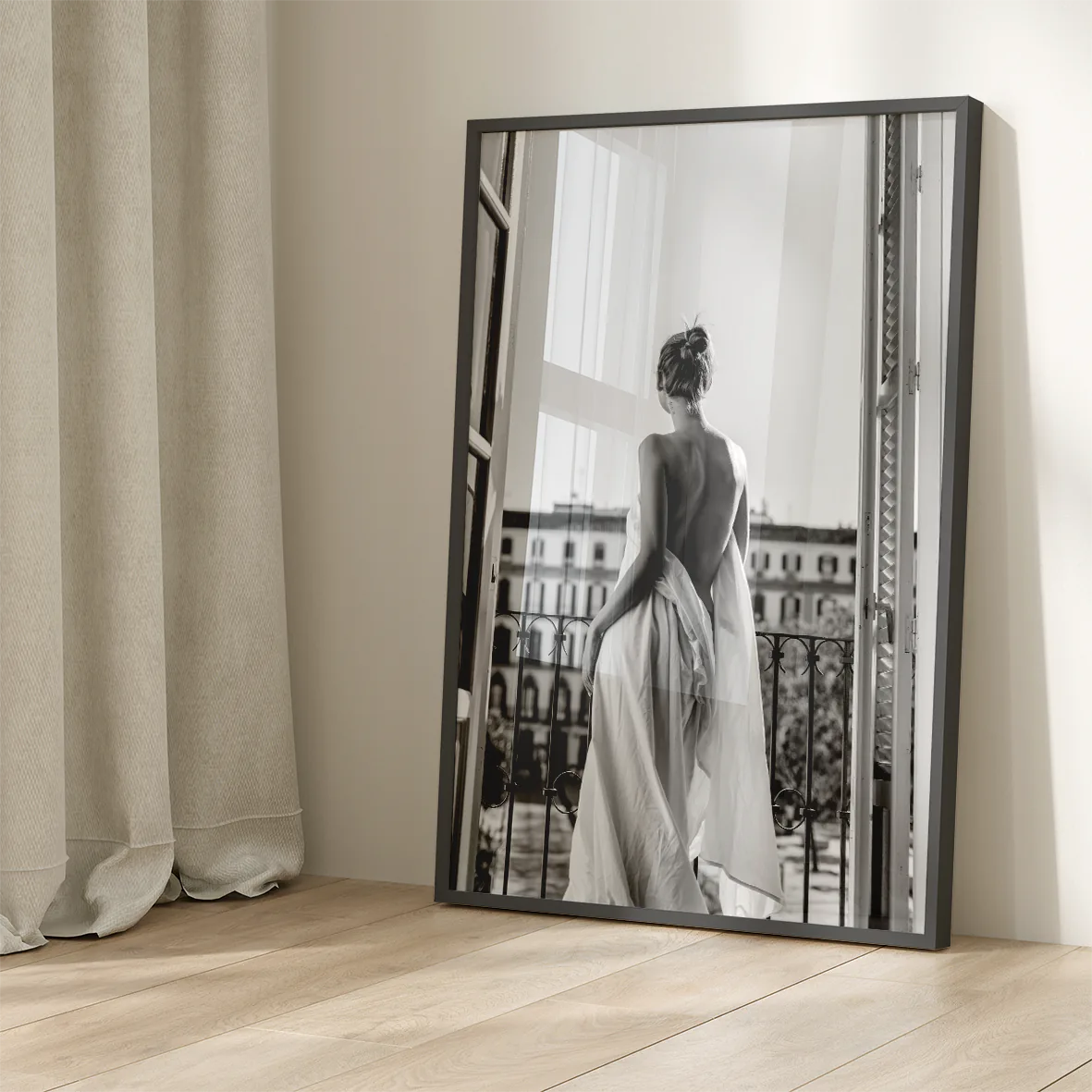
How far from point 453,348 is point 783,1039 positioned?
1.35 m

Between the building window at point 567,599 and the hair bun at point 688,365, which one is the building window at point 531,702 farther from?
the hair bun at point 688,365

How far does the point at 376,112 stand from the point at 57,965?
154 centimetres

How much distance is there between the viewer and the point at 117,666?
2383mm

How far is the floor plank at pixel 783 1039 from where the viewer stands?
1621 millimetres

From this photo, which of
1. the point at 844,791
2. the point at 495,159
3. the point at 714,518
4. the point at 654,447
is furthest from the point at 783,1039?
the point at 495,159

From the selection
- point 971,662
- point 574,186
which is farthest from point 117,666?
point 971,662

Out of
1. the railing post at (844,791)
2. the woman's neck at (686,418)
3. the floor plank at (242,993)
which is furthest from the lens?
the woman's neck at (686,418)

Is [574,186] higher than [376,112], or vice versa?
[376,112]

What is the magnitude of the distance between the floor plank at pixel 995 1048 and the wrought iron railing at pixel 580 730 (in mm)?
384

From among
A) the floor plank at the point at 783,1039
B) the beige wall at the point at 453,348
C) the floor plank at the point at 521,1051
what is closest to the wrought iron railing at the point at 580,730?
the beige wall at the point at 453,348

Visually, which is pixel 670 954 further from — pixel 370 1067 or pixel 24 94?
pixel 24 94

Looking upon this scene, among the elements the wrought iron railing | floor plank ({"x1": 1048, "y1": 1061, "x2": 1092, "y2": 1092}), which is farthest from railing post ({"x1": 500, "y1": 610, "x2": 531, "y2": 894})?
floor plank ({"x1": 1048, "y1": 1061, "x2": 1092, "y2": 1092})

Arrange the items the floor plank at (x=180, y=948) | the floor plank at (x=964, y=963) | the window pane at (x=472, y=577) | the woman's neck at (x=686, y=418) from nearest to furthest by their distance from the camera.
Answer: the floor plank at (x=180, y=948), the floor plank at (x=964, y=963), the woman's neck at (x=686, y=418), the window pane at (x=472, y=577)

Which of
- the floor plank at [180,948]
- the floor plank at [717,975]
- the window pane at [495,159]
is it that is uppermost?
the window pane at [495,159]
